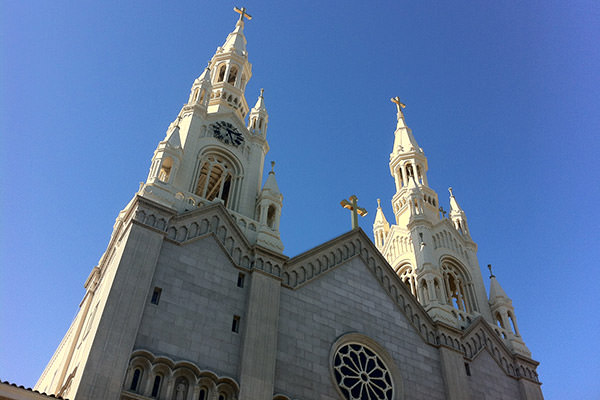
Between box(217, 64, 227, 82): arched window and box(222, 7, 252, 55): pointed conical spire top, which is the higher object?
box(222, 7, 252, 55): pointed conical spire top

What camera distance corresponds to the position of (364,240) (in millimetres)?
30453

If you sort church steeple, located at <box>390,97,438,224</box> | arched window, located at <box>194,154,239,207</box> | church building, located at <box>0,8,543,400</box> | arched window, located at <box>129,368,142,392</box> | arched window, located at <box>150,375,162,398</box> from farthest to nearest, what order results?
church steeple, located at <box>390,97,438,224</box>, arched window, located at <box>194,154,239,207</box>, church building, located at <box>0,8,543,400</box>, arched window, located at <box>150,375,162,398</box>, arched window, located at <box>129,368,142,392</box>

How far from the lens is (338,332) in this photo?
25344mm

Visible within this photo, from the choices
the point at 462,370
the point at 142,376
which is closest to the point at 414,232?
the point at 462,370

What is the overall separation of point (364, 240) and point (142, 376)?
577 inches

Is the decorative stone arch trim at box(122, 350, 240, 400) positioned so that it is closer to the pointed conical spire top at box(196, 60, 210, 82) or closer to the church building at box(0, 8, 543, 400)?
the church building at box(0, 8, 543, 400)

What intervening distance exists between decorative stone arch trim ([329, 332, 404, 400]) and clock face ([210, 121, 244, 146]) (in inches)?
522

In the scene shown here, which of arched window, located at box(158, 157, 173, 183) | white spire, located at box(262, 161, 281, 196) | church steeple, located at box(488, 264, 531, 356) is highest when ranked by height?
white spire, located at box(262, 161, 281, 196)

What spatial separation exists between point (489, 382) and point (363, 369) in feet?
25.2

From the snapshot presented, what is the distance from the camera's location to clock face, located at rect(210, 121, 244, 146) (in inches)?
Result: 1275

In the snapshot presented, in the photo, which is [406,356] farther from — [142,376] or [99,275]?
[99,275]

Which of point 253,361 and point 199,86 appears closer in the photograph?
point 253,361

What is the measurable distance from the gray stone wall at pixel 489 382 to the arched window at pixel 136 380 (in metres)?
16.0

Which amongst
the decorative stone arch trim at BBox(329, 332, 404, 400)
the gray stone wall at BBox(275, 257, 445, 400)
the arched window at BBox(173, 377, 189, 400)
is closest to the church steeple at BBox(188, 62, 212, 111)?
the gray stone wall at BBox(275, 257, 445, 400)
